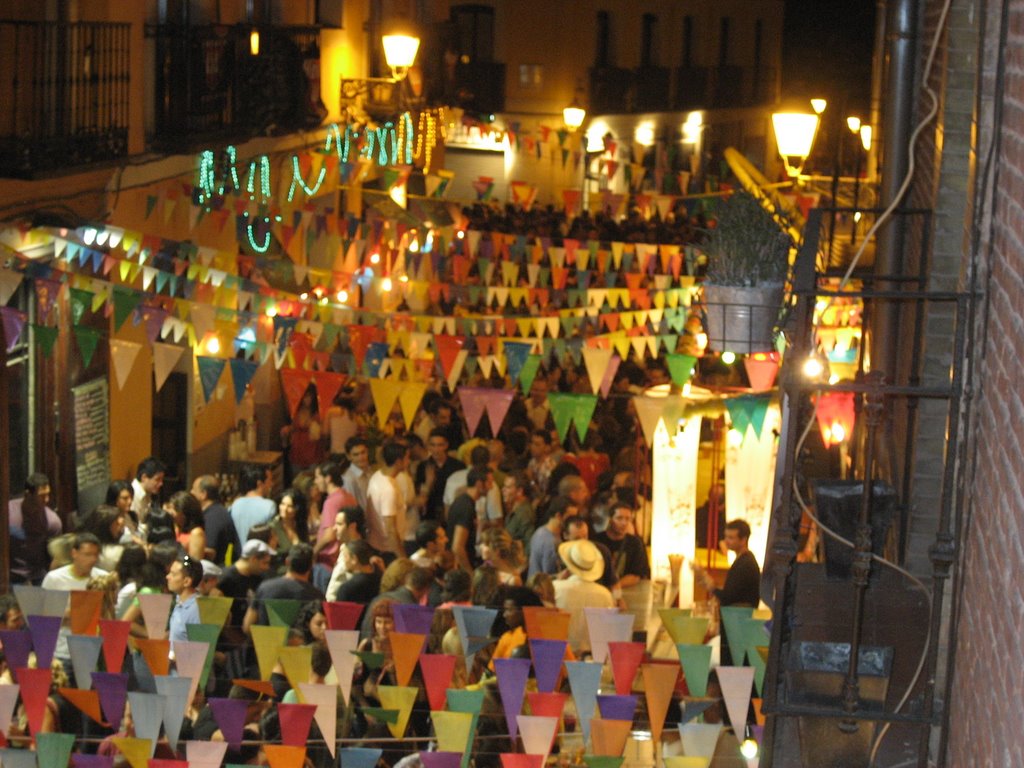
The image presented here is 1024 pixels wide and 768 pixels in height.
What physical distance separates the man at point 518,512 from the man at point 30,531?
122 inches

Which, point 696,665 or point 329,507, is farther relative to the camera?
point 329,507

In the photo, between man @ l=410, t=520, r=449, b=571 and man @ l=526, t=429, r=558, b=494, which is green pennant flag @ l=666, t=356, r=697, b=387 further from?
man @ l=410, t=520, r=449, b=571

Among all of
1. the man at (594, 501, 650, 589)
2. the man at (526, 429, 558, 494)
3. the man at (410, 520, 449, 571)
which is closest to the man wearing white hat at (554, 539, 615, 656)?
the man at (410, 520, 449, 571)

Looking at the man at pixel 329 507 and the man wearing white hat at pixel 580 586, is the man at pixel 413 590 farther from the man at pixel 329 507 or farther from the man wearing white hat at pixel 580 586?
the man at pixel 329 507

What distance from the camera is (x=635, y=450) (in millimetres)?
14164

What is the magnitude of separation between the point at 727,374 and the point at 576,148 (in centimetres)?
2161

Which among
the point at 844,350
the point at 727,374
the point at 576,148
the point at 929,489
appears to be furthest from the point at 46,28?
the point at 576,148

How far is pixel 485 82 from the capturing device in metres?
34.2

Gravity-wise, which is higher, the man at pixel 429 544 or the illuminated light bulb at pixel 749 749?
the man at pixel 429 544

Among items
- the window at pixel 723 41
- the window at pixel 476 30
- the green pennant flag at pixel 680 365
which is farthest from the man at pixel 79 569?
the window at pixel 723 41

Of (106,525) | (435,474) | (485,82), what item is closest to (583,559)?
(106,525)

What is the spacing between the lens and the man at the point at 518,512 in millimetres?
11844

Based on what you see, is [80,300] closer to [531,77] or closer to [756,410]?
[756,410]

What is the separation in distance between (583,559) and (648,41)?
1224 inches
